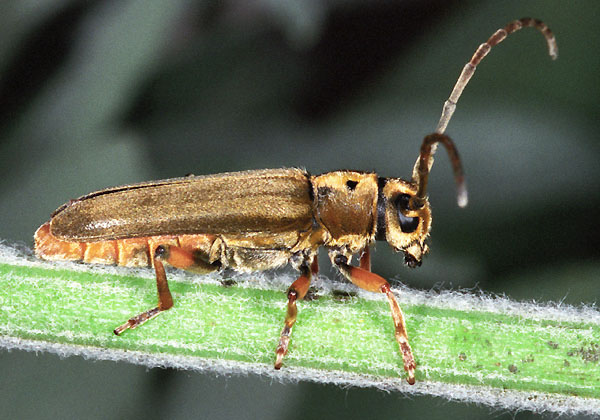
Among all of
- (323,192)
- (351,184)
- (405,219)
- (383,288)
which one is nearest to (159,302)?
(383,288)

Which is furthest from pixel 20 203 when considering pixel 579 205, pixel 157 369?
pixel 579 205

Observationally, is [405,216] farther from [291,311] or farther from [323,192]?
[291,311]

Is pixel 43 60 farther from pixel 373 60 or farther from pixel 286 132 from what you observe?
pixel 373 60

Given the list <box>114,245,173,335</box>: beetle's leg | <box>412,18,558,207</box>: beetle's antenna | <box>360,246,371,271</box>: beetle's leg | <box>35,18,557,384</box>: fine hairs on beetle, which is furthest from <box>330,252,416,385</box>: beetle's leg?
<box>114,245,173,335</box>: beetle's leg

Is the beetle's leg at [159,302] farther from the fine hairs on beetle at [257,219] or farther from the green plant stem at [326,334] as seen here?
the fine hairs on beetle at [257,219]

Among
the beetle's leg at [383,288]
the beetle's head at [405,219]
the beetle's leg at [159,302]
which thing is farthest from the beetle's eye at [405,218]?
the beetle's leg at [159,302]
